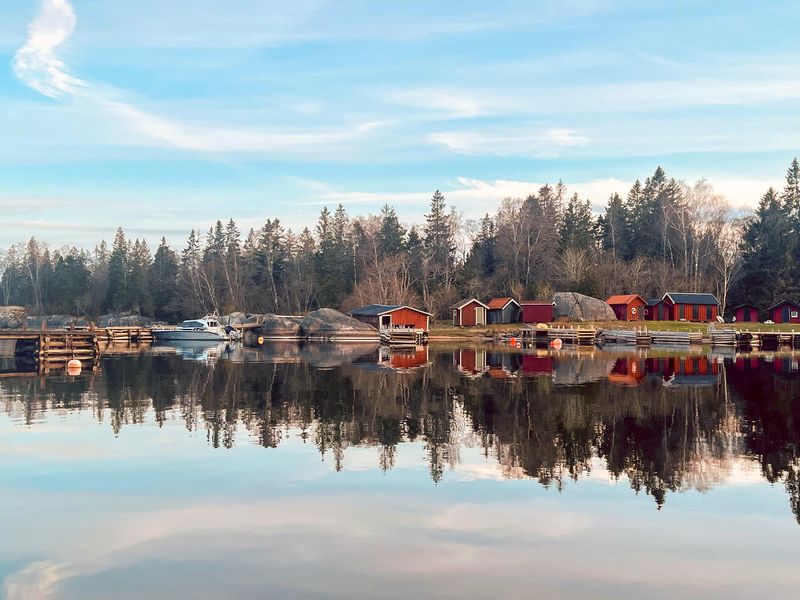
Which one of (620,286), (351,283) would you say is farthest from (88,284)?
(620,286)

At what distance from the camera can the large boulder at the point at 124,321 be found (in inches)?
4530

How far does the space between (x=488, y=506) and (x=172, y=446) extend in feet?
37.5

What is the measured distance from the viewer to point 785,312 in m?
89.5

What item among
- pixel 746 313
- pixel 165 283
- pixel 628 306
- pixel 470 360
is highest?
pixel 165 283

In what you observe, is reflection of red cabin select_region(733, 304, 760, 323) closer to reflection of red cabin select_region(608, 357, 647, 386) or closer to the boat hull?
reflection of red cabin select_region(608, 357, 647, 386)

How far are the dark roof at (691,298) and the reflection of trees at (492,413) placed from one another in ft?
150

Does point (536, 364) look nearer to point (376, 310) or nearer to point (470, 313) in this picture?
point (376, 310)

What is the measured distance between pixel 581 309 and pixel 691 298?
47.4 ft

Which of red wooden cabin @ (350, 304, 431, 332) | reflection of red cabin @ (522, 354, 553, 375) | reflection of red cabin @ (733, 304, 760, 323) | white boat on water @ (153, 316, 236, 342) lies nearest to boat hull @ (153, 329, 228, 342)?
white boat on water @ (153, 316, 236, 342)

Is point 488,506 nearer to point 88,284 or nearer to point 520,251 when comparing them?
point 520,251

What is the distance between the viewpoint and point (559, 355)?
6250cm

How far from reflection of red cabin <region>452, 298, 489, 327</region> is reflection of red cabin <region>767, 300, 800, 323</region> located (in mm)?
37052

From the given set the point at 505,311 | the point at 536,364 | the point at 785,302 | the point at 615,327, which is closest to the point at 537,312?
the point at 505,311

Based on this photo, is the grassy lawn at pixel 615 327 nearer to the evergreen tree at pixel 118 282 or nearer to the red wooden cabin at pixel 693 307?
the red wooden cabin at pixel 693 307
